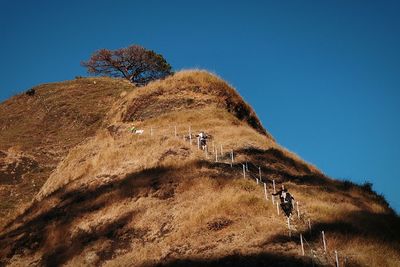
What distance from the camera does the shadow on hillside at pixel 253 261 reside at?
1652 centimetres

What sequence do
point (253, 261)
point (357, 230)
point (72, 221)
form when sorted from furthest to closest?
point (72, 221) < point (357, 230) < point (253, 261)

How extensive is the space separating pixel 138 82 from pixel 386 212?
50.2m

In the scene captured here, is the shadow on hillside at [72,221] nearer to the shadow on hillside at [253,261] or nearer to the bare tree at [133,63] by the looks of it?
the shadow on hillside at [253,261]

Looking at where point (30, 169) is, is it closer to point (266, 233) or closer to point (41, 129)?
point (41, 129)

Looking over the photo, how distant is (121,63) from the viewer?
7256 cm

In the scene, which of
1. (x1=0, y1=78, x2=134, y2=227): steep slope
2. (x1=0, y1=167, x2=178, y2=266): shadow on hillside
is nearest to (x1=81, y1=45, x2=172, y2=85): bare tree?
(x1=0, y1=78, x2=134, y2=227): steep slope

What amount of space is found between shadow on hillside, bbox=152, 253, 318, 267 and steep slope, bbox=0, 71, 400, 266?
0.13 ft

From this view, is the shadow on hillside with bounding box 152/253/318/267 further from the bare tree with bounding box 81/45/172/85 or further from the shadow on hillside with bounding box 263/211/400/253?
the bare tree with bounding box 81/45/172/85

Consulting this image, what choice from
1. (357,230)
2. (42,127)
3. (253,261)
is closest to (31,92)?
(42,127)

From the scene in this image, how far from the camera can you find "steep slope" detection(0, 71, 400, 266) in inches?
731

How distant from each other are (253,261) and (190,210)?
5.35 meters

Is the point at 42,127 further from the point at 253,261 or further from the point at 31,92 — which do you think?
the point at 253,261

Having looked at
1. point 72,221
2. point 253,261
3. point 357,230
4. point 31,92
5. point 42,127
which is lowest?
point 253,261

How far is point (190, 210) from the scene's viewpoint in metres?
21.7
